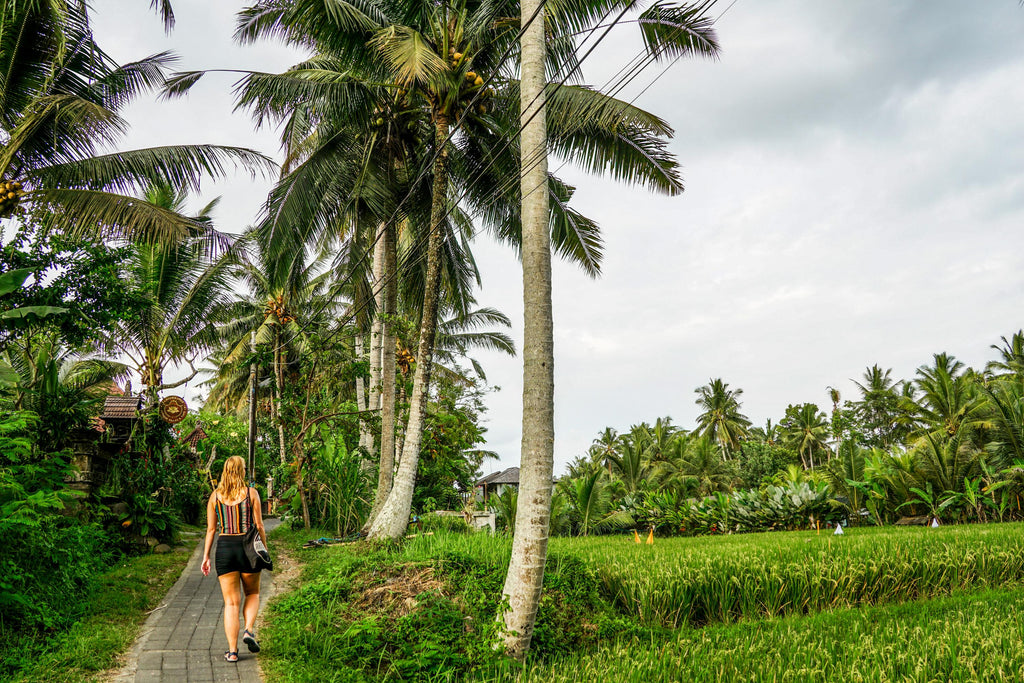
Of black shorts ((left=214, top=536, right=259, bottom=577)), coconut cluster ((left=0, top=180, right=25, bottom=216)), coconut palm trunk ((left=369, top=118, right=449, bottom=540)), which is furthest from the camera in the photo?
coconut palm trunk ((left=369, top=118, right=449, bottom=540))

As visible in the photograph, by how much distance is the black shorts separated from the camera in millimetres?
5523

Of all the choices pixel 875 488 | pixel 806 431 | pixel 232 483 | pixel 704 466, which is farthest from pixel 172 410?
pixel 806 431

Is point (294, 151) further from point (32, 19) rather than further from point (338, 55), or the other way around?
point (32, 19)

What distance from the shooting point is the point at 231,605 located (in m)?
5.45

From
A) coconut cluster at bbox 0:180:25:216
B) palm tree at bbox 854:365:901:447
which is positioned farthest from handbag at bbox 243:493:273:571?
palm tree at bbox 854:365:901:447

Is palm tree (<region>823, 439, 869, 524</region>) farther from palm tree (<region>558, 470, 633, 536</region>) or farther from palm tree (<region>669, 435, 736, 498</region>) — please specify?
palm tree (<region>669, 435, 736, 498</region>)

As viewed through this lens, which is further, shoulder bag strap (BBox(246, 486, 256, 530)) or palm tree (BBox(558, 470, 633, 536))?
palm tree (BBox(558, 470, 633, 536))

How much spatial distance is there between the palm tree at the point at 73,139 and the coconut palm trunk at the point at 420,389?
9.97 feet

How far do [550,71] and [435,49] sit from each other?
238 cm

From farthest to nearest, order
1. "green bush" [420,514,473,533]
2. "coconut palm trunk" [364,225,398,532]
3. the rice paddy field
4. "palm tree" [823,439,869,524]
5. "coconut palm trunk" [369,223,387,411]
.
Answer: "palm tree" [823,439,869,524], "coconut palm trunk" [369,223,387,411], "coconut palm trunk" [364,225,398,532], "green bush" [420,514,473,533], the rice paddy field

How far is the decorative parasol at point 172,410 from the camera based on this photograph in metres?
12.3

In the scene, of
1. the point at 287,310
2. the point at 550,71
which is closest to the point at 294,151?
the point at 287,310

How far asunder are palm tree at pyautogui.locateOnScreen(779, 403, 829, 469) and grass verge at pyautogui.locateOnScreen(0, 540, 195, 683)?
138 ft

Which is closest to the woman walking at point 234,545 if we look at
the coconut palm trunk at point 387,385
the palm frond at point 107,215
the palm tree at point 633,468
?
the palm frond at point 107,215
